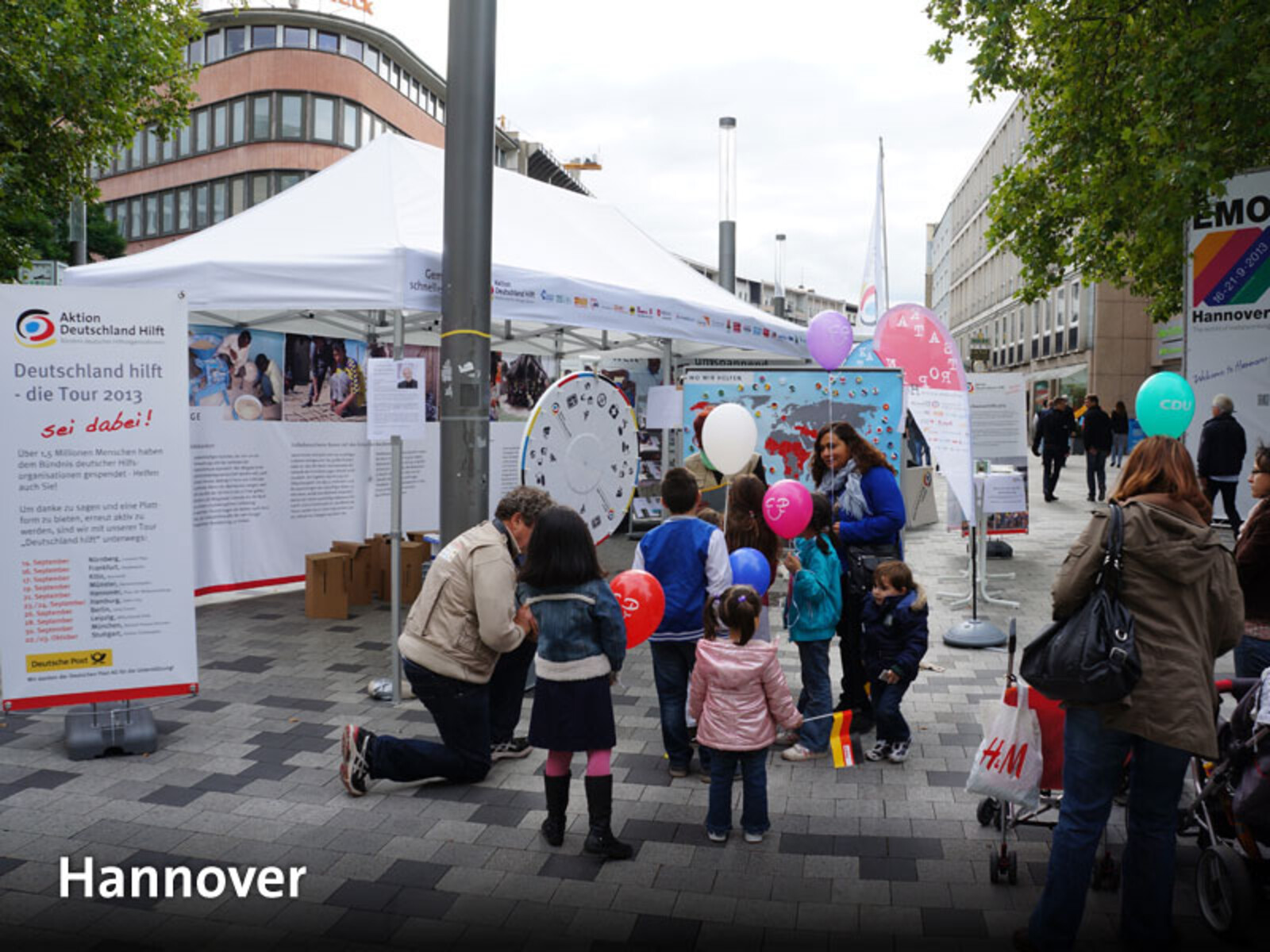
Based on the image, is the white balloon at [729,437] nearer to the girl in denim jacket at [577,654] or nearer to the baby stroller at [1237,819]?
the girl in denim jacket at [577,654]

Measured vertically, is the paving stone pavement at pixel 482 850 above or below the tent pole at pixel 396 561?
below

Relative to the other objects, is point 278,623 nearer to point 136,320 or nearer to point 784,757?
point 136,320

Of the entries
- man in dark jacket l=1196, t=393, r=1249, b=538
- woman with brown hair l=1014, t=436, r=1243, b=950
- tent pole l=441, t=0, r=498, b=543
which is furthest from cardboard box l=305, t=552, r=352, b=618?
man in dark jacket l=1196, t=393, r=1249, b=538

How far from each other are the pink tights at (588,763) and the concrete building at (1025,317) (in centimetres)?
1327

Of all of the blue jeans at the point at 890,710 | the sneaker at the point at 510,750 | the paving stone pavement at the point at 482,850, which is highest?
the blue jeans at the point at 890,710

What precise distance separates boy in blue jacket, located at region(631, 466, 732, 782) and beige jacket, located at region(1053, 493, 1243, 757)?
198 cm

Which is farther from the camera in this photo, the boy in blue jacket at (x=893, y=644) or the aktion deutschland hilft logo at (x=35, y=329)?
the boy in blue jacket at (x=893, y=644)

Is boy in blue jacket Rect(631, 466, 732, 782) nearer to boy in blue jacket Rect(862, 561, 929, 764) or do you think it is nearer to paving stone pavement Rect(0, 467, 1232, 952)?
paving stone pavement Rect(0, 467, 1232, 952)

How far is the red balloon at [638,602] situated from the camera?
4.50m

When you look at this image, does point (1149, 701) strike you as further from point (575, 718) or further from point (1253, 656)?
point (575, 718)

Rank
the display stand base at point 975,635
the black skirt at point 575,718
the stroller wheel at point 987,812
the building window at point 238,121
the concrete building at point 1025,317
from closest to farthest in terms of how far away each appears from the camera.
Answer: the black skirt at point 575,718, the stroller wheel at point 987,812, the display stand base at point 975,635, the concrete building at point 1025,317, the building window at point 238,121

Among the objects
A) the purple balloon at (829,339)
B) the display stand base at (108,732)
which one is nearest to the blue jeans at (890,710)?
the display stand base at (108,732)

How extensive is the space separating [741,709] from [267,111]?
46.1m

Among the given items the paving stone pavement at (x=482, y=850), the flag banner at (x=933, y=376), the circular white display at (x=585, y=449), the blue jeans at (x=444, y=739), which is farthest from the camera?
the flag banner at (x=933, y=376)
